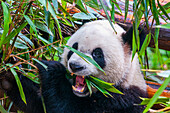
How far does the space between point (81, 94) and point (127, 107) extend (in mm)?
451

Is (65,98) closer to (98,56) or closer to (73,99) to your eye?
(73,99)

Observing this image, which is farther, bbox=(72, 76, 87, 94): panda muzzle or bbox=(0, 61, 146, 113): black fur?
bbox=(0, 61, 146, 113): black fur

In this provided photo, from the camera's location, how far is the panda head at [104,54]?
186 centimetres

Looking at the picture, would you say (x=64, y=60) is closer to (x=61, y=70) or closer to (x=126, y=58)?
(x=61, y=70)

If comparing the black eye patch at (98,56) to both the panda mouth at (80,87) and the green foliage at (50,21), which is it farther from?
the panda mouth at (80,87)

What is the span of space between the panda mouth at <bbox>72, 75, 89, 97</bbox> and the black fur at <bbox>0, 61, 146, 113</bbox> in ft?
0.44

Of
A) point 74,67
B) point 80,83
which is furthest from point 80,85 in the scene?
point 74,67

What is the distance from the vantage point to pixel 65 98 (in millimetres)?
2029

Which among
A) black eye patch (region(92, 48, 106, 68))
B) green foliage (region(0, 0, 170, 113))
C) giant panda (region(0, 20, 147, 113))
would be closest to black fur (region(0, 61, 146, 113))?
giant panda (region(0, 20, 147, 113))

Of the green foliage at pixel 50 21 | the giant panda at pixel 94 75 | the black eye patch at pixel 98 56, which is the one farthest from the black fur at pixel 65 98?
the black eye patch at pixel 98 56

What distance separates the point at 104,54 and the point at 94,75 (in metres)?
0.20

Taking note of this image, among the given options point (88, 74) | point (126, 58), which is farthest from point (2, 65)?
point (126, 58)

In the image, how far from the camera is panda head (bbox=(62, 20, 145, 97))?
1.86 meters

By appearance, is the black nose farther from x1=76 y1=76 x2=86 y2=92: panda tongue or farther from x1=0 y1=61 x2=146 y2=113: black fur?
x1=0 y1=61 x2=146 y2=113: black fur
